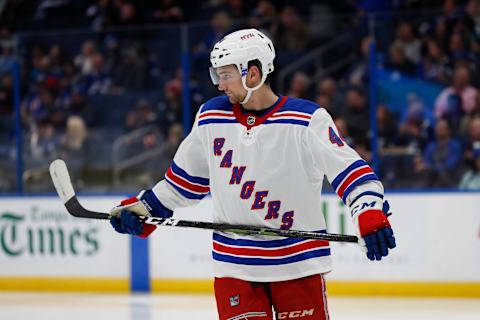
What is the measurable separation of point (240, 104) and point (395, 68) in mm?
4361

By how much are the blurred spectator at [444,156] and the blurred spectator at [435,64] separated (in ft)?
1.12

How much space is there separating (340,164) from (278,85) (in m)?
4.81

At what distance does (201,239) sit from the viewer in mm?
7633

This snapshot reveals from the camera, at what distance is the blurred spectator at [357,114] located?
7531 mm

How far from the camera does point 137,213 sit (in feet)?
11.4

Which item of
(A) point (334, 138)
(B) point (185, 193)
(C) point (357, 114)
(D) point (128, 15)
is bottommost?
(B) point (185, 193)

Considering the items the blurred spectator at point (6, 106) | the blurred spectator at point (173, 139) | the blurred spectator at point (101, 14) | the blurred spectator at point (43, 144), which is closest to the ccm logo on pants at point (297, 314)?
the blurred spectator at point (173, 139)

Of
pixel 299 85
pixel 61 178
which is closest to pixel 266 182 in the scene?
pixel 61 178

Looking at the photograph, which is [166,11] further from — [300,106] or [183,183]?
[300,106]

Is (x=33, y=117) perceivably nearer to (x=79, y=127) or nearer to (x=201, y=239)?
(x=79, y=127)

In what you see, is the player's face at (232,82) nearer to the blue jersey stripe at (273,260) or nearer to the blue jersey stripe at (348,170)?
the blue jersey stripe at (348,170)

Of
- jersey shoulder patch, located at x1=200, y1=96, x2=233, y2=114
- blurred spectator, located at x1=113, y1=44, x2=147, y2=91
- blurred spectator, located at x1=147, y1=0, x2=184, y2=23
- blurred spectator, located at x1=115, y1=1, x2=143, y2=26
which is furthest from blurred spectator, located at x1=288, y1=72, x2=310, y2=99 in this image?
jersey shoulder patch, located at x1=200, y1=96, x2=233, y2=114

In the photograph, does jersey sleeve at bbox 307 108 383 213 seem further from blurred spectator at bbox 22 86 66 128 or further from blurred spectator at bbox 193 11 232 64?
blurred spectator at bbox 22 86 66 128

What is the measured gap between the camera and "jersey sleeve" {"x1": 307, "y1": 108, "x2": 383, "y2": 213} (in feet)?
10.2
